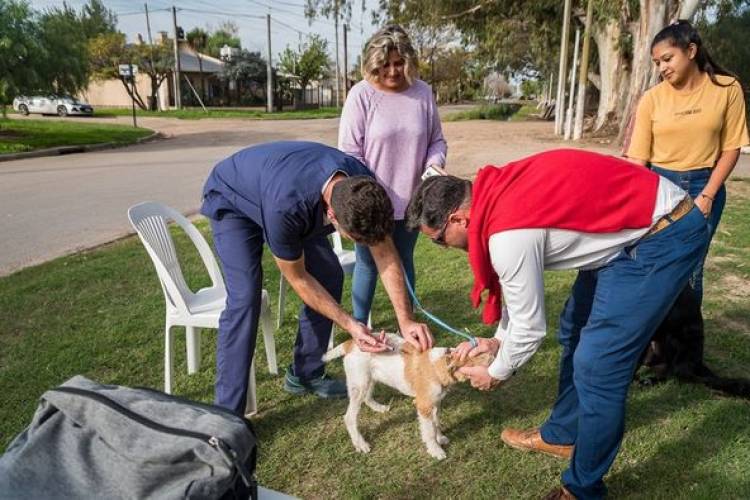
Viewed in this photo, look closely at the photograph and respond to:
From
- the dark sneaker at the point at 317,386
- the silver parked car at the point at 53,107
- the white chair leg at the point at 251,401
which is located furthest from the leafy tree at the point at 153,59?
the white chair leg at the point at 251,401

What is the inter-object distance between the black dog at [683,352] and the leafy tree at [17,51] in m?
16.8

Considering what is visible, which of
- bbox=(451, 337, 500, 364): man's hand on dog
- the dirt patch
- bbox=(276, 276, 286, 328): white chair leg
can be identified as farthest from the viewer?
the dirt patch

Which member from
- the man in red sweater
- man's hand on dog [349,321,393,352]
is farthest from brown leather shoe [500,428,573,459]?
man's hand on dog [349,321,393,352]

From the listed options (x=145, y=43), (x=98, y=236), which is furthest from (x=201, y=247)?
(x=145, y=43)

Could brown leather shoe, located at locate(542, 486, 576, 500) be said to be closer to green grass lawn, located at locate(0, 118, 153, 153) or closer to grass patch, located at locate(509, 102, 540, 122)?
green grass lawn, located at locate(0, 118, 153, 153)

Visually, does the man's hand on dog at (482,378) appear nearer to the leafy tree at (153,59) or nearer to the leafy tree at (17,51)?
the leafy tree at (17,51)

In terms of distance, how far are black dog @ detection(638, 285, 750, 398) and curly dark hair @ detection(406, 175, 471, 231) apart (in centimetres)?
206

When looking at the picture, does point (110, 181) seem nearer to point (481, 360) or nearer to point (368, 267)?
point (368, 267)

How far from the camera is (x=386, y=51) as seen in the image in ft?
10.8

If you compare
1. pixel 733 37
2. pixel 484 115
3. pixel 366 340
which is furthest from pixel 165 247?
pixel 484 115

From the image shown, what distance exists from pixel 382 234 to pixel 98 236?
5.99 metres

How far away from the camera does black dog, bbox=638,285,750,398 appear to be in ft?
11.0

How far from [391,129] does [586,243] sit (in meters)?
1.74

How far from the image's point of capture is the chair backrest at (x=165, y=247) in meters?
3.21
